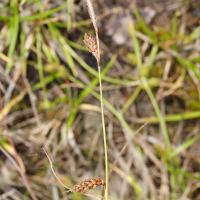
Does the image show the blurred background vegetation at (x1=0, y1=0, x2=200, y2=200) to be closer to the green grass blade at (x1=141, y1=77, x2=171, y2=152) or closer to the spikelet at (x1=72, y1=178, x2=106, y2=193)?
the green grass blade at (x1=141, y1=77, x2=171, y2=152)

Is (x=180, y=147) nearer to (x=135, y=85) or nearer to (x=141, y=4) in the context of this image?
(x=135, y=85)

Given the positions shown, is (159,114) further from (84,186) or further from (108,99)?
(84,186)

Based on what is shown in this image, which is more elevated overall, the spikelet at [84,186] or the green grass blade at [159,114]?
the spikelet at [84,186]

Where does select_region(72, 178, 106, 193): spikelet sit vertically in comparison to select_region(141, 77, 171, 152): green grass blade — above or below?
above

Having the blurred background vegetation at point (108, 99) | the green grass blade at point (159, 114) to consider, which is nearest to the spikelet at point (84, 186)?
the blurred background vegetation at point (108, 99)

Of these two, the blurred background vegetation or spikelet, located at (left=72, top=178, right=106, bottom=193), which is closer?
spikelet, located at (left=72, top=178, right=106, bottom=193)

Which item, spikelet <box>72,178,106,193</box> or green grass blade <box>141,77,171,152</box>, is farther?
green grass blade <box>141,77,171,152</box>

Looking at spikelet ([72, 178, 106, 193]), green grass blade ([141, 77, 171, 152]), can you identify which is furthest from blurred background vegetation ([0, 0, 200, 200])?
spikelet ([72, 178, 106, 193])

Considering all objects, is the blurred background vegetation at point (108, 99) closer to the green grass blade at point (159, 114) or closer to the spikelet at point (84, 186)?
the green grass blade at point (159, 114)
